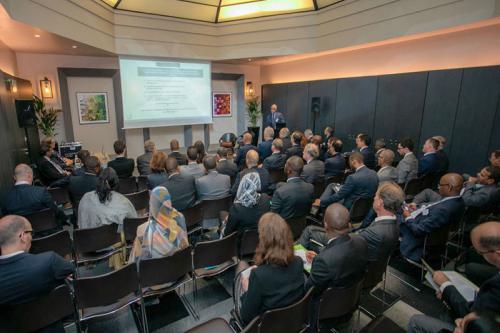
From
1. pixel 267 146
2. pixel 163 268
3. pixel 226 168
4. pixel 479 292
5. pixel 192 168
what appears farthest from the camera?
pixel 267 146

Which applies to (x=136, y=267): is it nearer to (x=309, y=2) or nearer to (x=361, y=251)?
(x=361, y=251)

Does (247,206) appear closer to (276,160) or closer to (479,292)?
(479,292)

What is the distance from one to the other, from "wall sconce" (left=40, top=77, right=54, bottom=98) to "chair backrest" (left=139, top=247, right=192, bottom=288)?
7207 millimetres

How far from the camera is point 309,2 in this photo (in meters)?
7.74

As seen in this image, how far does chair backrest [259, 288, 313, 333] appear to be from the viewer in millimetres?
1635

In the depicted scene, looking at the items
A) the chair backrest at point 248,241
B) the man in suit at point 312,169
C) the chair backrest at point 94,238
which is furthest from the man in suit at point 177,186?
the man in suit at point 312,169

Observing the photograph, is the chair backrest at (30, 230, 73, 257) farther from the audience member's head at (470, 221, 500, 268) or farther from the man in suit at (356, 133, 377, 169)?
the man in suit at (356, 133, 377, 169)

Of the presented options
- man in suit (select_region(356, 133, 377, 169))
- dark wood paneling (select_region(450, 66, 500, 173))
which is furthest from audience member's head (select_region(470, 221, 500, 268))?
dark wood paneling (select_region(450, 66, 500, 173))

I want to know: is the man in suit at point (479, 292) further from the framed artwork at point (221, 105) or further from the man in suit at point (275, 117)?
the framed artwork at point (221, 105)

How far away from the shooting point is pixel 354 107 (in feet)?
25.7

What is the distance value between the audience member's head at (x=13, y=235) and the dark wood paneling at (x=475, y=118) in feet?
23.6

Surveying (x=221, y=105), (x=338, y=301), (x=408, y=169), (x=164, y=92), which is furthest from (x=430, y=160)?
(x=221, y=105)

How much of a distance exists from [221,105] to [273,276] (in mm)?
9634

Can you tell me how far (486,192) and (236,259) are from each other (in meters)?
3.11
